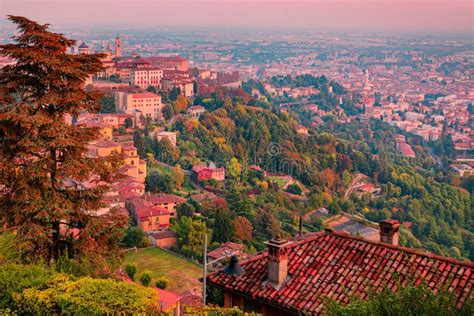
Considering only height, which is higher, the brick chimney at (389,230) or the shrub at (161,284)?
the brick chimney at (389,230)

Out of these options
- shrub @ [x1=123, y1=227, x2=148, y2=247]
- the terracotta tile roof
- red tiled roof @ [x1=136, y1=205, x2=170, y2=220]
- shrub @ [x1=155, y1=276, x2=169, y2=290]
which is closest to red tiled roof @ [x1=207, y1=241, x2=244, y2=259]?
shrub @ [x1=123, y1=227, x2=148, y2=247]

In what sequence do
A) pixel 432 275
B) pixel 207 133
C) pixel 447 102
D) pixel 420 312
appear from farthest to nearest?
pixel 447 102, pixel 207 133, pixel 432 275, pixel 420 312

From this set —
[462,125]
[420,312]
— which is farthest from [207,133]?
[462,125]

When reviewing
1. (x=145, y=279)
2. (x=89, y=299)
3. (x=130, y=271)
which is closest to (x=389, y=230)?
(x=89, y=299)

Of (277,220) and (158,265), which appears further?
(277,220)

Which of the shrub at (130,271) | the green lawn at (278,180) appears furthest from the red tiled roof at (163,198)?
the green lawn at (278,180)

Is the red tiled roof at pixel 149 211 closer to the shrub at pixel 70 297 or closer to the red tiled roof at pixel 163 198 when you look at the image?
the red tiled roof at pixel 163 198

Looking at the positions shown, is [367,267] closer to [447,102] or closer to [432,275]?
[432,275]
